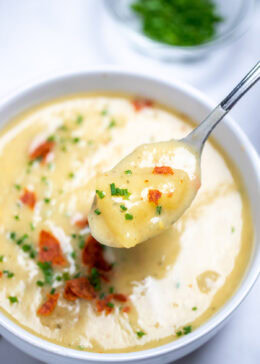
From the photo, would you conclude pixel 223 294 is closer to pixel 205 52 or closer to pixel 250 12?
pixel 205 52

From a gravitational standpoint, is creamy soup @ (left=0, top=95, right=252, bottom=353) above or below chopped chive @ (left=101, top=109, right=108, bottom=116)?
below

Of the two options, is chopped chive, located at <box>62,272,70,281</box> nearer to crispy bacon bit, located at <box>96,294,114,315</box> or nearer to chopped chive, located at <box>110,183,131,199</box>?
crispy bacon bit, located at <box>96,294,114,315</box>

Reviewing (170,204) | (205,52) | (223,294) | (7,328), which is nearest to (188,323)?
(223,294)

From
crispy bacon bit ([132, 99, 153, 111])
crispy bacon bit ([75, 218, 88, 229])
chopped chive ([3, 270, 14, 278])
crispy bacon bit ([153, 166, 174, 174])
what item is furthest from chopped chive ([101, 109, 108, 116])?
chopped chive ([3, 270, 14, 278])

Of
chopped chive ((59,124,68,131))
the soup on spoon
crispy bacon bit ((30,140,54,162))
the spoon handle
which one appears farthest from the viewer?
chopped chive ((59,124,68,131))

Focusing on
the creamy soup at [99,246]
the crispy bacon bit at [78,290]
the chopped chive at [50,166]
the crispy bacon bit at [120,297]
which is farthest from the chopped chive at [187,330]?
the chopped chive at [50,166]

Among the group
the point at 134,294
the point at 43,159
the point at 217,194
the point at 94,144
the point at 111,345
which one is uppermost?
the point at 217,194
